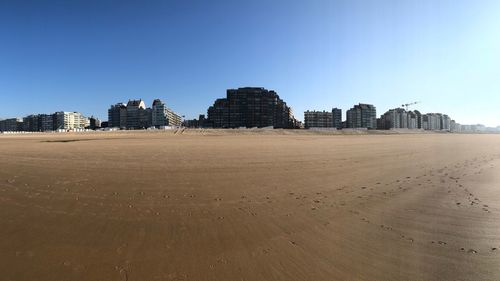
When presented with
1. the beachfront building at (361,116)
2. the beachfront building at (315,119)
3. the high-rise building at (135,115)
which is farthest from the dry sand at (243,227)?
the beachfront building at (361,116)

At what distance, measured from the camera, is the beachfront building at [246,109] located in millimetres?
160000

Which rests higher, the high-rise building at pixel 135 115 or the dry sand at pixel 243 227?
the high-rise building at pixel 135 115

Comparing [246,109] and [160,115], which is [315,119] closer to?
[246,109]

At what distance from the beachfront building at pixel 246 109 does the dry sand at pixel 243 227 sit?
486 ft

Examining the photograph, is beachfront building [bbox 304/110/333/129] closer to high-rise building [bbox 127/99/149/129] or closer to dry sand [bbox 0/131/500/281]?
high-rise building [bbox 127/99/149/129]

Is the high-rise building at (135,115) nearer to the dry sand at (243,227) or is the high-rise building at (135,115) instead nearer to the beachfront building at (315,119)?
the beachfront building at (315,119)

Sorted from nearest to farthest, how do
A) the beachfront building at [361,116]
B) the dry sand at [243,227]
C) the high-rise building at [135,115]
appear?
the dry sand at [243,227] → the high-rise building at [135,115] → the beachfront building at [361,116]

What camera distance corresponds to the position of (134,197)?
28.5 ft

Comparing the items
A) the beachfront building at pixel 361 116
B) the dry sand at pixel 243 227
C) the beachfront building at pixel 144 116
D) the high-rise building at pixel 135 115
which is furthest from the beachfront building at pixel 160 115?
the dry sand at pixel 243 227

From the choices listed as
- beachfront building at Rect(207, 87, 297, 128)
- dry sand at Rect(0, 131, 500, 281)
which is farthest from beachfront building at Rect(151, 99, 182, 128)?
dry sand at Rect(0, 131, 500, 281)

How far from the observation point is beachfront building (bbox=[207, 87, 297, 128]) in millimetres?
160000

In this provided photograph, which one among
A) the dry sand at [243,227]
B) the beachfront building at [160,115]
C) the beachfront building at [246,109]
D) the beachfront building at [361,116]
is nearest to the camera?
the dry sand at [243,227]

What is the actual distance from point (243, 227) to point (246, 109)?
15615 cm

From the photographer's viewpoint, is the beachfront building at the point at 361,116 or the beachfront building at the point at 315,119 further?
the beachfront building at the point at 361,116
